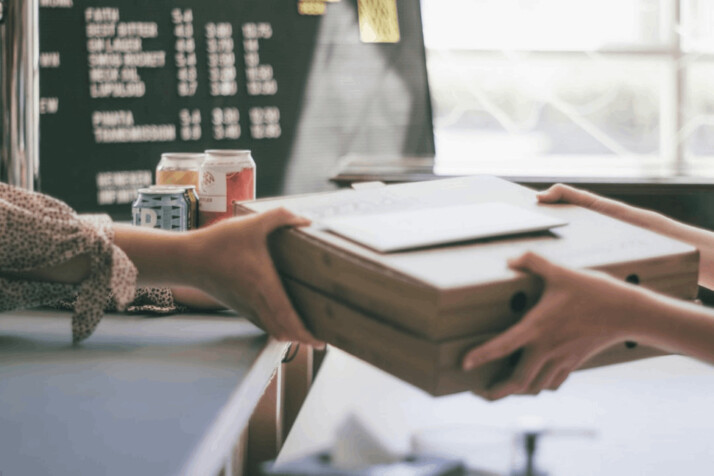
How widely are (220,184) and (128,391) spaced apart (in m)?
0.48

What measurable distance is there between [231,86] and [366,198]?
1623 mm

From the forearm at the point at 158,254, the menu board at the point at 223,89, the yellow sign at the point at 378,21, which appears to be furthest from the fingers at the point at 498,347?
the yellow sign at the point at 378,21

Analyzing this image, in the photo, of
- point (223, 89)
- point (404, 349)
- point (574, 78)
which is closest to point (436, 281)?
point (404, 349)

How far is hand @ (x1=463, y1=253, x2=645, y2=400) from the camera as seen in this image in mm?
669

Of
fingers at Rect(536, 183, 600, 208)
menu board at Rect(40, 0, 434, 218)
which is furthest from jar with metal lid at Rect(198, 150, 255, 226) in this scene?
menu board at Rect(40, 0, 434, 218)

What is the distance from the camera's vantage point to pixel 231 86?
243 centimetres

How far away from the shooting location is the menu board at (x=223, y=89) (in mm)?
2393

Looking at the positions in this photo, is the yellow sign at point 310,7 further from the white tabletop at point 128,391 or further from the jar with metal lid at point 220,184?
the white tabletop at point 128,391

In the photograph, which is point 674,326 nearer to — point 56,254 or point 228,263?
point 228,263

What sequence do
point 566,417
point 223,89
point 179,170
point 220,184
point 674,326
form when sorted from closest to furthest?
1. point 674,326
2. point 220,184
3. point 179,170
4. point 566,417
5. point 223,89

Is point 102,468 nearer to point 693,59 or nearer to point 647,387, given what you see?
point 647,387

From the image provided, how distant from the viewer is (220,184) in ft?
3.69

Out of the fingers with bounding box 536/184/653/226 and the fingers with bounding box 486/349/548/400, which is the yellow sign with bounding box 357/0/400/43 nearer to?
the fingers with bounding box 536/184/653/226

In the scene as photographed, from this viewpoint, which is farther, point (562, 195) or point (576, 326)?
point (562, 195)
